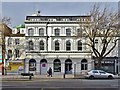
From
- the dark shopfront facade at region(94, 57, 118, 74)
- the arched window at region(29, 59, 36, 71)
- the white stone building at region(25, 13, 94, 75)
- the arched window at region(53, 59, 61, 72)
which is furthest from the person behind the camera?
the white stone building at region(25, 13, 94, 75)

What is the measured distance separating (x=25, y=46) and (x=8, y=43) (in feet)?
12.2

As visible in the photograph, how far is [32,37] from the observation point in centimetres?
5847

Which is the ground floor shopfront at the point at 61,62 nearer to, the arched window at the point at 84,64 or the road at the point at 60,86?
the arched window at the point at 84,64

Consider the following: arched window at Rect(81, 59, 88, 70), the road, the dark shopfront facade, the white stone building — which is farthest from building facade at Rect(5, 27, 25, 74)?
the road

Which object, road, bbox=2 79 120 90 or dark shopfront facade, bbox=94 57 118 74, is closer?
road, bbox=2 79 120 90

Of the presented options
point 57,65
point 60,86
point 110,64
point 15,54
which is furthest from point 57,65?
point 60,86

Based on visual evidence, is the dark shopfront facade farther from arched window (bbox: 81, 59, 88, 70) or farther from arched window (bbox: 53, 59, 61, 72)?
arched window (bbox: 53, 59, 61, 72)

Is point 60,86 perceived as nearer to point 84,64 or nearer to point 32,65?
point 32,65

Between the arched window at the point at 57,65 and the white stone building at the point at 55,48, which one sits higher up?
the white stone building at the point at 55,48

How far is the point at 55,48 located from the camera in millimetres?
58969

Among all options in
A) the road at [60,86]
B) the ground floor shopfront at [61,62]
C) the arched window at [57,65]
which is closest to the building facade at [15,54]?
the ground floor shopfront at [61,62]

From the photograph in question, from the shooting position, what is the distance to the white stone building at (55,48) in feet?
191

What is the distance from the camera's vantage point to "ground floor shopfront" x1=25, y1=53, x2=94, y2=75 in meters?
58.0

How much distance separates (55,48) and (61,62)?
299 centimetres
